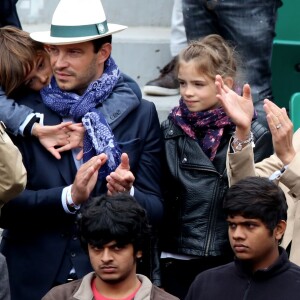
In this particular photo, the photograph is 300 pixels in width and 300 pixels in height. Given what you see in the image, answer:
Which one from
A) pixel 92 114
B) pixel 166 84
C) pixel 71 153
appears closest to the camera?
pixel 92 114

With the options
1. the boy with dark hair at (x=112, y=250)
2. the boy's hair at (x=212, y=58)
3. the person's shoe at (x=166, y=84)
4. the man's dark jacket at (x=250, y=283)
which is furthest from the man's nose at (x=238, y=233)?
the person's shoe at (x=166, y=84)

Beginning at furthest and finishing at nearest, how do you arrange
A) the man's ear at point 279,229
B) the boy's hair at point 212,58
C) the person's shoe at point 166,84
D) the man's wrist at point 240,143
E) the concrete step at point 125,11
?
the concrete step at point 125,11
the person's shoe at point 166,84
the boy's hair at point 212,58
the man's wrist at point 240,143
the man's ear at point 279,229

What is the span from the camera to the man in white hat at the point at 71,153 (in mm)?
5383

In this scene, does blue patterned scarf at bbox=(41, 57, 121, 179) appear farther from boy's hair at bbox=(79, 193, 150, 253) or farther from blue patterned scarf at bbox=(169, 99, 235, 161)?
boy's hair at bbox=(79, 193, 150, 253)

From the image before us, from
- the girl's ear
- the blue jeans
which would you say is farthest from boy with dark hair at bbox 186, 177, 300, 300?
the blue jeans

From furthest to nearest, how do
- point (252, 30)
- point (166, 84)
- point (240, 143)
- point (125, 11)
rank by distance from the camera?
point (125, 11), point (166, 84), point (252, 30), point (240, 143)

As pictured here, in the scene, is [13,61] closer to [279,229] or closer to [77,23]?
[77,23]

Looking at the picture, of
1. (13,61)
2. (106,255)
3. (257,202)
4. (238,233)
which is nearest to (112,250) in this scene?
(106,255)

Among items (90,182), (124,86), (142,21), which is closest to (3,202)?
(90,182)

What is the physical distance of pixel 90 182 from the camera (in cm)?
526

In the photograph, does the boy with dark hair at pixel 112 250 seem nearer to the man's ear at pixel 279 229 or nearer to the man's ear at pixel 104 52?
the man's ear at pixel 279 229

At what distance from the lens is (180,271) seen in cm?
561

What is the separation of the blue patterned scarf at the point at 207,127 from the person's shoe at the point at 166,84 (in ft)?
6.05

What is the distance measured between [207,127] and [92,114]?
0.54 metres
